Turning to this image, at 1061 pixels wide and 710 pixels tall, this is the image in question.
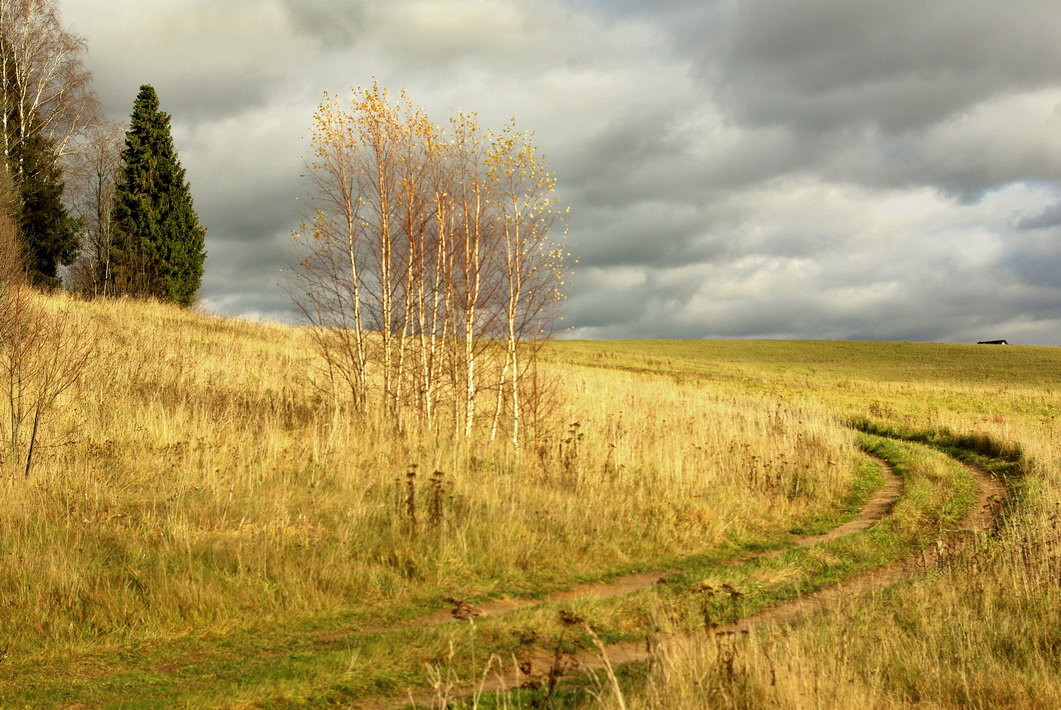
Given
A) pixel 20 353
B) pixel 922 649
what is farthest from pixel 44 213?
pixel 922 649

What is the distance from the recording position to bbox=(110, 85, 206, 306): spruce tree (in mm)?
30641

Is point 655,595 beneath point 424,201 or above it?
beneath

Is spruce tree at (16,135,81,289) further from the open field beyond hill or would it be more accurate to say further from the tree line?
the open field beyond hill

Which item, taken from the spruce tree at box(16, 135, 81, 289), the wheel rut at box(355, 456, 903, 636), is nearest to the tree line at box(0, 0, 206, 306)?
the spruce tree at box(16, 135, 81, 289)

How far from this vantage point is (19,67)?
2781cm

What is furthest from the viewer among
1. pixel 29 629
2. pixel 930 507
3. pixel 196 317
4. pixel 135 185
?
pixel 135 185

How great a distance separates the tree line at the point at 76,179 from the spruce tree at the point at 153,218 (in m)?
0.04

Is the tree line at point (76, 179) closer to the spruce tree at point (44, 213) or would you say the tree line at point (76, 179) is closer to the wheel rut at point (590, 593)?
the spruce tree at point (44, 213)

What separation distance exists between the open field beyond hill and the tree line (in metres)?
15.5

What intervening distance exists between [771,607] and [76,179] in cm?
3498

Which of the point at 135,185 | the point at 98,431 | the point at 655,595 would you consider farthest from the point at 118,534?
the point at 135,185

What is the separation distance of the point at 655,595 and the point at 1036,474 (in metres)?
11.2

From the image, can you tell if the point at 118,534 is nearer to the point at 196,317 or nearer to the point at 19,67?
the point at 196,317

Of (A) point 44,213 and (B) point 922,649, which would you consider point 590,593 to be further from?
(A) point 44,213
